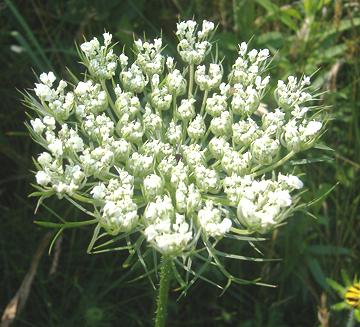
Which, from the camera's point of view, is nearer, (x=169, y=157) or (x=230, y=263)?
(x=169, y=157)

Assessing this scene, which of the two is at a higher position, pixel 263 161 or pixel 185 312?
pixel 263 161

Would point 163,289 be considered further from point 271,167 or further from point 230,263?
point 230,263

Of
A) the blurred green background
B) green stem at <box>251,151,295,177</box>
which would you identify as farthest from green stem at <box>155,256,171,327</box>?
the blurred green background

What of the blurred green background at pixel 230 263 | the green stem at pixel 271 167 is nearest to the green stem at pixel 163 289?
the green stem at pixel 271 167

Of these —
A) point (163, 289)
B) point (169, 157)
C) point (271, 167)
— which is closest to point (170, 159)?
point (169, 157)

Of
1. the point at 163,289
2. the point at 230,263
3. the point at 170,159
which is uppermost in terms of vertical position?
the point at 170,159

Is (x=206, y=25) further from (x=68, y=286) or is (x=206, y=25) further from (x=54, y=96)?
(x=68, y=286)

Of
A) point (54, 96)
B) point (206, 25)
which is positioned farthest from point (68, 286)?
point (206, 25)
